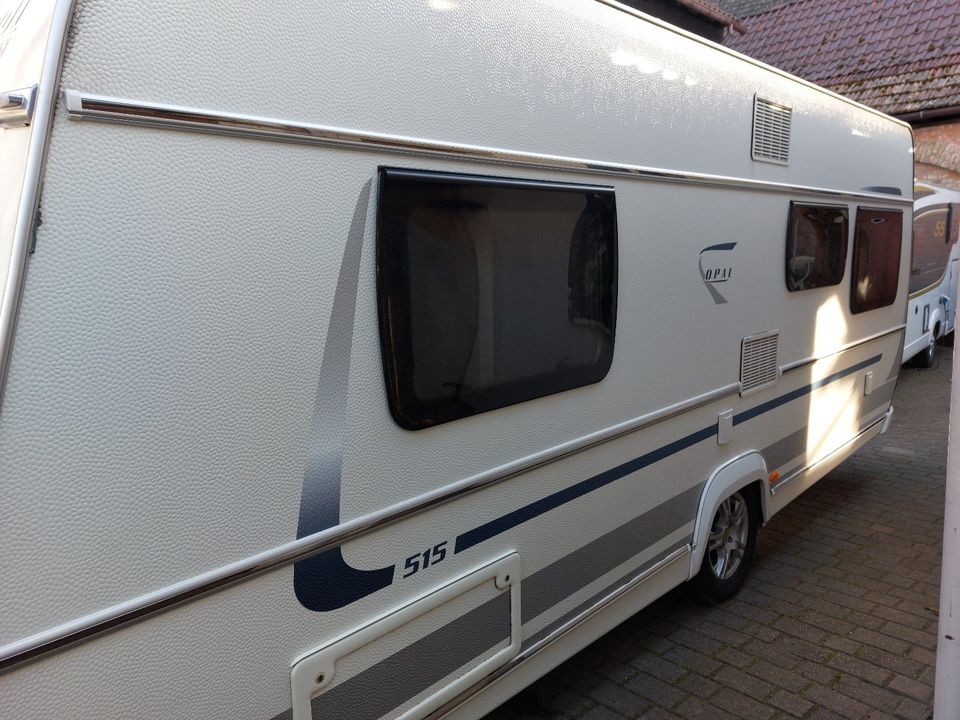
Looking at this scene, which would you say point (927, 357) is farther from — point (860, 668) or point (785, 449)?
point (860, 668)

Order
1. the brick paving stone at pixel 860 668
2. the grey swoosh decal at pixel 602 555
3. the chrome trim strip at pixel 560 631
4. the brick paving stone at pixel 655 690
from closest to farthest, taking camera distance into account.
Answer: the chrome trim strip at pixel 560 631 → the grey swoosh decal at pixel 602 555 → the brick paving stone at pixel 655 690 → the brick paving stone at pixel 860 668

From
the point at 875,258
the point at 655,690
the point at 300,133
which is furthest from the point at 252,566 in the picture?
the point at 875,258

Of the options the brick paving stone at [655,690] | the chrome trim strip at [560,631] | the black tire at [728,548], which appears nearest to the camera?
the chrome trim strip at [560,631]

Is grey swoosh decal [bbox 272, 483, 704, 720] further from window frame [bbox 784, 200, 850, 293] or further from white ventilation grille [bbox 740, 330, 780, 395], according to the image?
window frame [bbox 784, 200, 850, 293]

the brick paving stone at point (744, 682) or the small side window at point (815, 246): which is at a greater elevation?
the small side window at point (815, 246)

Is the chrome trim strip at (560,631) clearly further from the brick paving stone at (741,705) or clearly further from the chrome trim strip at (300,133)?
the chrome trim strip at (300,133)

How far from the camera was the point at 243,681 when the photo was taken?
1.89 metres

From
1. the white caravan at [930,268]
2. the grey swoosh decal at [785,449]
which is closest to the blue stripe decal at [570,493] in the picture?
the grey swoosh decal at [785,449]

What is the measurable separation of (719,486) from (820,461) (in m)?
1.54

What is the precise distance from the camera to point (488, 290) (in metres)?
2.47

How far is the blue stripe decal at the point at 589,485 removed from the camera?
98.2 inches

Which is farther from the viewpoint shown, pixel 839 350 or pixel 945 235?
pixel 945 235

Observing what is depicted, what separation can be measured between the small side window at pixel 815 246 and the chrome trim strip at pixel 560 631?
1.68 metres

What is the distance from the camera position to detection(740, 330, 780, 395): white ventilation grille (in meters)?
3.87
